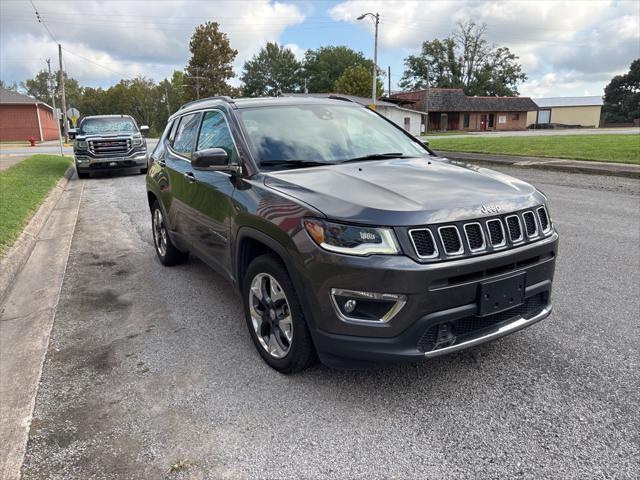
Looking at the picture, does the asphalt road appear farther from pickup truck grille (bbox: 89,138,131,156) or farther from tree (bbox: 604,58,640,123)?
tree (bbox: 604,58,640,123)

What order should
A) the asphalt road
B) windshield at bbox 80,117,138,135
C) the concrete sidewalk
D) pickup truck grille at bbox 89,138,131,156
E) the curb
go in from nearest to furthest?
the asphalt road → the curb → the concrete sidewalk → pickup truck grille at bbox 89,138,131,156 → windshield at bbox 80,117,138,135

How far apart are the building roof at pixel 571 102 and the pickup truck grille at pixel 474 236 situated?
8661cm

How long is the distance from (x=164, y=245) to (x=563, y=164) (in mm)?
12232

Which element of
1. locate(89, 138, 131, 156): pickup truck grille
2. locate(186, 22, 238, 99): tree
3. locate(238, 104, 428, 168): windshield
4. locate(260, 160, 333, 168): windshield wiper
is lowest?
locate(89, 138, 131, 156): pickup truck grille

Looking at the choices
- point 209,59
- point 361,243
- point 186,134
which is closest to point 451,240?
point 361,243

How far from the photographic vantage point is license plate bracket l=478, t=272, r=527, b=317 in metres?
2.75

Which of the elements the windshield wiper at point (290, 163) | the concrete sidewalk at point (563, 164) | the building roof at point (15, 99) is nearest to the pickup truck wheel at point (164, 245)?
the windshield wiper at point (290, 163)

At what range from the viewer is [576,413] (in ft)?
9.10

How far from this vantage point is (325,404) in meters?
2.96

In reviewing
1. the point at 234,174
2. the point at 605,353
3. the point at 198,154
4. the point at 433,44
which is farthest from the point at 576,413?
the point at 433,44

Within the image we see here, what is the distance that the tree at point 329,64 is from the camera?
281ft

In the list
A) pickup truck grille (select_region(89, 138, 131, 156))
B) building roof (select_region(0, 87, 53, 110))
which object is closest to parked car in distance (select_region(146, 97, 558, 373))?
pickup truck grille (select_region(89, 138, 131, 156))

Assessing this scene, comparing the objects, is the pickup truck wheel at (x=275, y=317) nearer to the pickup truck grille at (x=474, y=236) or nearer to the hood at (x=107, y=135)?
the pickup truck grille at (x=474, y=236)

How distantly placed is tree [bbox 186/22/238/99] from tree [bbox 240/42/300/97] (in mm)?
20881
